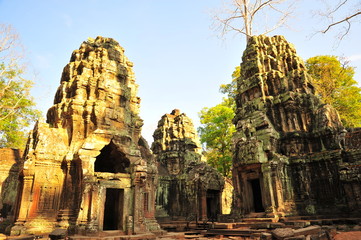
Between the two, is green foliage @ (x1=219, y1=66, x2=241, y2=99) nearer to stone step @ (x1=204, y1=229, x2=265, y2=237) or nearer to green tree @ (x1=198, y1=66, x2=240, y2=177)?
green tree @ (x1=198, y1=66, x2=240, y2=177)

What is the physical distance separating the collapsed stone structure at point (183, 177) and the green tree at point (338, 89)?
12.3 metres

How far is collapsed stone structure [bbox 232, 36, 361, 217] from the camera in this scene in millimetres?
11984

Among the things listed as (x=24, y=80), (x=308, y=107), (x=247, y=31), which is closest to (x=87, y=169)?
(x=308, y=107)

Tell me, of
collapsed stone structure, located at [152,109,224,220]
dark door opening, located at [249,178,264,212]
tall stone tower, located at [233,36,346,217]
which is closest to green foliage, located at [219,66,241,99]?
collapsed stone structure, located at [152,109,224,220]

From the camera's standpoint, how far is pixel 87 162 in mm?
9430

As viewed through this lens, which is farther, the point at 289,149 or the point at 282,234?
the point at 289,149

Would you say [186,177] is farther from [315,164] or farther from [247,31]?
[247,31]

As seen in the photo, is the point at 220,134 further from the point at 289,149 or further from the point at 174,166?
the point at 289,149

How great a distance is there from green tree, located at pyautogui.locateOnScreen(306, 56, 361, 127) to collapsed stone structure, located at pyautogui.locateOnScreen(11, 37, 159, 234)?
58.1 feet

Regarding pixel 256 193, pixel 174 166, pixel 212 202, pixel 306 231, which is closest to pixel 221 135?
pixel 174 166

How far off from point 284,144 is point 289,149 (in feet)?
1.43

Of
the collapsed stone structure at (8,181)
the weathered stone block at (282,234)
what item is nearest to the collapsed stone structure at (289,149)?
the weathered stone block at (282,234)

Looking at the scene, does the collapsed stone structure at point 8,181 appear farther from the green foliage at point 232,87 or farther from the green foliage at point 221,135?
the green foliage at point 232,87

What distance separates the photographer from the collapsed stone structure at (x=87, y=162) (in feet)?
29.7
